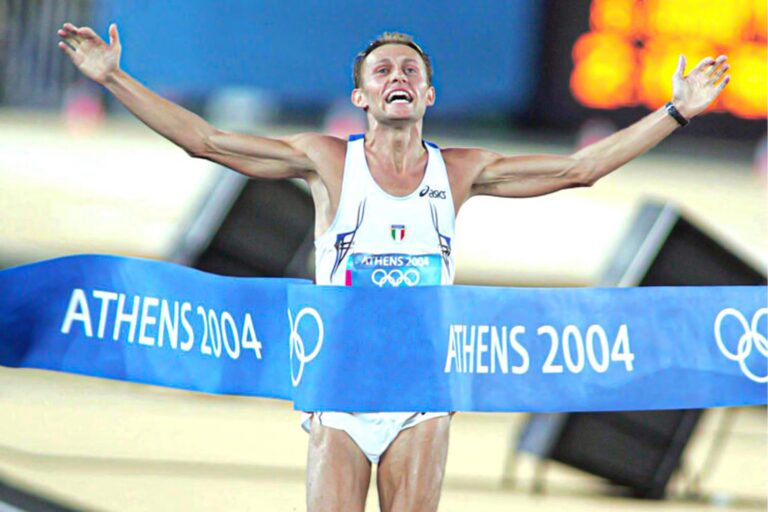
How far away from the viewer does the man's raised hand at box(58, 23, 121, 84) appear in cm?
455

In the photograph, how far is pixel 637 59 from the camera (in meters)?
12.5

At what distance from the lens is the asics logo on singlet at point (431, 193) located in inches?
175

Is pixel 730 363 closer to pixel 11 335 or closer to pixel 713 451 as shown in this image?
pixel 11 335

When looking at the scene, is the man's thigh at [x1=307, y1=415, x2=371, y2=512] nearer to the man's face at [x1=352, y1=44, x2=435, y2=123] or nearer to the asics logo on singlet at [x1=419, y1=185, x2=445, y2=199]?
the asics logo on singlet at [x1=419, y1=185, x2=445, y2=199]

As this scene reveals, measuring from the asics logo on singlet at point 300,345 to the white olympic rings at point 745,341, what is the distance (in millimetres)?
1634

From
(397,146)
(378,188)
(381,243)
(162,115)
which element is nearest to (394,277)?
(381,243)

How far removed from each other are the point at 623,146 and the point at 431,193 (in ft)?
2.57

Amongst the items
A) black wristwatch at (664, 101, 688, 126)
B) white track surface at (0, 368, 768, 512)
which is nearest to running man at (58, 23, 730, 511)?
black wristwatch at (664, 101, 688, 126)

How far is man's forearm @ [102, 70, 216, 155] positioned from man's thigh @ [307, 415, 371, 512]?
43.1 inches

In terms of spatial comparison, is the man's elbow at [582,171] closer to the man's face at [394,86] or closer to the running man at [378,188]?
the running man at [378,188]

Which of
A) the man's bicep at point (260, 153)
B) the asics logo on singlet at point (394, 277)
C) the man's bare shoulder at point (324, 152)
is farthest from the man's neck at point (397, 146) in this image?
the asics logo on singlet at point (394, 277)

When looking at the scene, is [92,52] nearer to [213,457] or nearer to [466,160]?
[466,160]

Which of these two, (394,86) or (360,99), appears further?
(360,99)

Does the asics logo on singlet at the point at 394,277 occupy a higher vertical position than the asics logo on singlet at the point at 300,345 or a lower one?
higher
